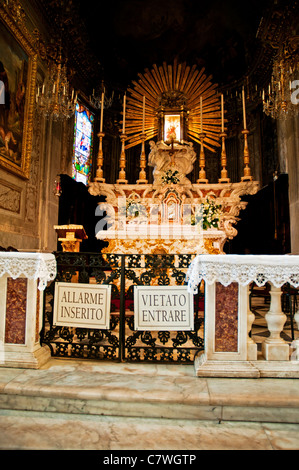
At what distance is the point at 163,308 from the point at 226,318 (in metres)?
0.51

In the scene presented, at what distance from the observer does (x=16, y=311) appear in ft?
8.29

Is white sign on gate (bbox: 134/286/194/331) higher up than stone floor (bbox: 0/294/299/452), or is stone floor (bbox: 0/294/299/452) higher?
white sign on gate (bbox: 134/286/194/331)

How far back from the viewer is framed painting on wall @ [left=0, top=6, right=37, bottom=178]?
5562 millimetres

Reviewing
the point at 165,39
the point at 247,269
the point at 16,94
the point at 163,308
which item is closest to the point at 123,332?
the point at 163,308

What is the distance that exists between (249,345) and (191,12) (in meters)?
12.1

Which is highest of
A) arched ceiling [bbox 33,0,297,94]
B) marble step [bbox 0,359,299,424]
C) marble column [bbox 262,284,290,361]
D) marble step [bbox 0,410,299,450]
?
arched ceiling [bbox 33,0,297,94]

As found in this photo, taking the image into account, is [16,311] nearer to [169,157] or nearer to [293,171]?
[169,157]

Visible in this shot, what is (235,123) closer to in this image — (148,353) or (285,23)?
(285,23)

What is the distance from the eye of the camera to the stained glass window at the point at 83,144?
935cm

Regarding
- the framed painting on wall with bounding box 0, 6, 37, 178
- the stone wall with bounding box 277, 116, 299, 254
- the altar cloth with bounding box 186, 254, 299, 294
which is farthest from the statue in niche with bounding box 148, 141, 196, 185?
the altar cloth with bounding box 186, 254, 299, 294

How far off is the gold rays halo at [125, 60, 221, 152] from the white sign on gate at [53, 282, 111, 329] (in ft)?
21.0

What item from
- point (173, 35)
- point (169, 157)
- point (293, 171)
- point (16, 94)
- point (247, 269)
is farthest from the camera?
point (173, 35)

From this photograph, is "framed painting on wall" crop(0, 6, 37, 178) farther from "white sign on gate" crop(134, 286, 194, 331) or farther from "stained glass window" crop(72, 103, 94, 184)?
"white sign on gate" crop(134, 286, 194, 331)
